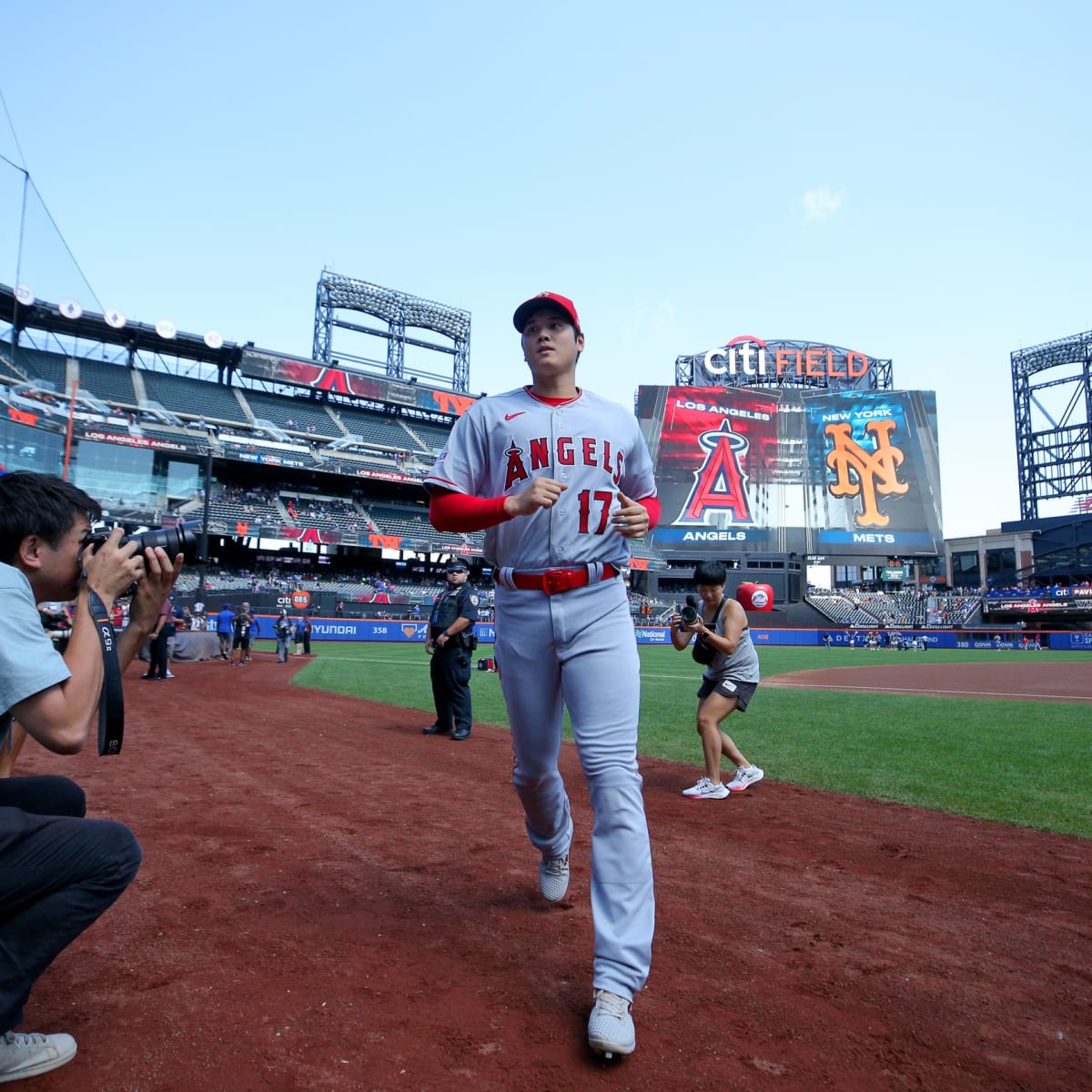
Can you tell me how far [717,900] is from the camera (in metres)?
3.21

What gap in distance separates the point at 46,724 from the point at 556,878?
201 cm

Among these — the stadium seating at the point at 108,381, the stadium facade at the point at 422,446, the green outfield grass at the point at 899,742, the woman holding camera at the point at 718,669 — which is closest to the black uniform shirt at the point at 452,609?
the green outfield grass at the point at 899,742

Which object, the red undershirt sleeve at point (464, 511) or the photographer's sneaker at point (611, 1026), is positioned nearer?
the photographer's sneaker at point (611, 1026)

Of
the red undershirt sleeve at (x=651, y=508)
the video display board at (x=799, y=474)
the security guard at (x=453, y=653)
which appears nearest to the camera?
the red undershirt sleeve at (x=651, y=508)

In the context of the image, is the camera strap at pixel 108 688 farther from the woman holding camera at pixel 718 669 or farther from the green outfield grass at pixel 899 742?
the green outfield grass at pixel 899 742

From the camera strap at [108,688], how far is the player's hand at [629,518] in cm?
159

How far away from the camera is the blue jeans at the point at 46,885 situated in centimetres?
185

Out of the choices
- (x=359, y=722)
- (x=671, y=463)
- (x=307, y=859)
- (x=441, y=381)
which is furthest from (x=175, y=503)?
(x=307, y=859)

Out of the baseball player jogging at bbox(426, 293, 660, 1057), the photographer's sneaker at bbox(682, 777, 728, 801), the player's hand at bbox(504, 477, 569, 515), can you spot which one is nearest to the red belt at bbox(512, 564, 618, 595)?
the baseball player jogging at bbox(426, 293, 660, 1057)

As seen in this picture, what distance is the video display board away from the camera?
1906 inches

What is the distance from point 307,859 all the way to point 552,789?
1.59 metres

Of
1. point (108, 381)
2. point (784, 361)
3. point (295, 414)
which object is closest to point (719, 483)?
point (784, 361)

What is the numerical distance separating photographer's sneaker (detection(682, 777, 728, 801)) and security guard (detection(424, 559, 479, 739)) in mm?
3232

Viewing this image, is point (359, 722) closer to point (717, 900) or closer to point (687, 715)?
point (687, 715)
